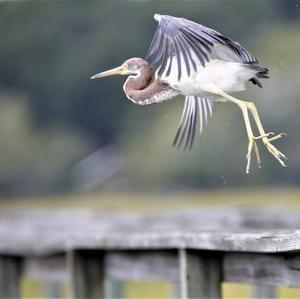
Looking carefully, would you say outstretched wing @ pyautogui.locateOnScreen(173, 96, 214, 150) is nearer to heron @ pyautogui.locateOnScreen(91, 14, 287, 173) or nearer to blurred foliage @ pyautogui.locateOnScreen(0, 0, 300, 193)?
heron @ pyautogui.locateOnScreen(91, 14, 287, 173)

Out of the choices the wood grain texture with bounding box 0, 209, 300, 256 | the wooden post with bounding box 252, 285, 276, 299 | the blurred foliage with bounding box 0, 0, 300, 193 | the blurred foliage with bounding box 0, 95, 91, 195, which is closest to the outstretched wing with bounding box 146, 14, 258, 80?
the wood grain texture with bounding box 0, 209, 300, 256

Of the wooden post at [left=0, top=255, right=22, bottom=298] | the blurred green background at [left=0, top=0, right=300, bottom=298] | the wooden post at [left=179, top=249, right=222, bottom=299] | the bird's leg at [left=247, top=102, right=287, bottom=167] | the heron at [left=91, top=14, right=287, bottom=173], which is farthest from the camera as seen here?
the blurred green background at [left=0, top=0, right=300, bottom=298]

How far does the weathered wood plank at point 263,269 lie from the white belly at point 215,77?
0.82 m

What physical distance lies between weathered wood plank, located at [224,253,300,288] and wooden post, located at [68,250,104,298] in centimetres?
154

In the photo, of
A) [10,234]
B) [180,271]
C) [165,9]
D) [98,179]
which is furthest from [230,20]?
[180,271]

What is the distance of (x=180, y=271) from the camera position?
717 centimetres

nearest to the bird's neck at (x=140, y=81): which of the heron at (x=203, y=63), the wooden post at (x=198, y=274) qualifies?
the heron at (x=203, y=63)

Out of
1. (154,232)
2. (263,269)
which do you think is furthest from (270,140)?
(154,232)

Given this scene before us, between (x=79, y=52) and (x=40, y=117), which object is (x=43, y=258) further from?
(x=79, y=52)

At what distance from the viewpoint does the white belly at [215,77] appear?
6.91 metres

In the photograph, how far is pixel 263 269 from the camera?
6555 millimetres

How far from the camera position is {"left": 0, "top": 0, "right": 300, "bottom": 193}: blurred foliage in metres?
40.7

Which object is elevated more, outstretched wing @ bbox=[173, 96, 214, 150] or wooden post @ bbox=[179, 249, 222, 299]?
outstretched wing @ bbox=[173, 96, 214, 150]

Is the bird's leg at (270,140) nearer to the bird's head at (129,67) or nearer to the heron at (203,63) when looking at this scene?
the heron at (203,63)
